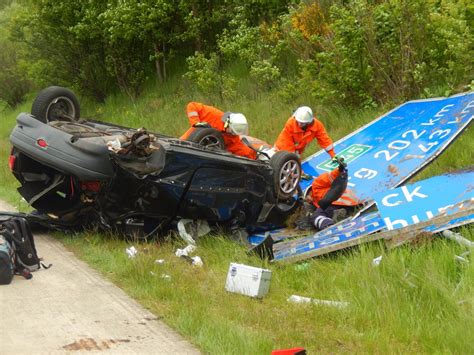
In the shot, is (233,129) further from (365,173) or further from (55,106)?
(55,106)

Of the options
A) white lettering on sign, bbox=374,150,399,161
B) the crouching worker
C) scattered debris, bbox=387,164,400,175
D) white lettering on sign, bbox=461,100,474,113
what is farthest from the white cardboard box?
white lettering on sign, bbox=461,100,474,113

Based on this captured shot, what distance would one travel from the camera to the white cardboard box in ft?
19.2

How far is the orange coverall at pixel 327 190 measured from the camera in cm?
888

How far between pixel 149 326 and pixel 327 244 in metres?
2.32

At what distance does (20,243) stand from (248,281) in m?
2.13

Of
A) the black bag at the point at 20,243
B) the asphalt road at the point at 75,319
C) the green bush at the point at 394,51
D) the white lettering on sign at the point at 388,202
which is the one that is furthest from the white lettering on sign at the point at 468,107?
the black bag at the point at 20,243

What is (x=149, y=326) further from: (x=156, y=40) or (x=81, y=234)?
(x=156, y=40)

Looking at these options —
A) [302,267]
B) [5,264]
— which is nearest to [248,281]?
[302,267]

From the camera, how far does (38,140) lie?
23.5ft

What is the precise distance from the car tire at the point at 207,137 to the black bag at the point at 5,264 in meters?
2.76

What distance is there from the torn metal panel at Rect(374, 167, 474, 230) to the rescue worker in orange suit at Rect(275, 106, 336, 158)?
255cm

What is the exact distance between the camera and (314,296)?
587cm

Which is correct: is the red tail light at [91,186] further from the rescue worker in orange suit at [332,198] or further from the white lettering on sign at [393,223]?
the white lettering on sign at [393,223]

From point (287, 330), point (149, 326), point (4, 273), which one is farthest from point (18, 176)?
point (287, 330)
